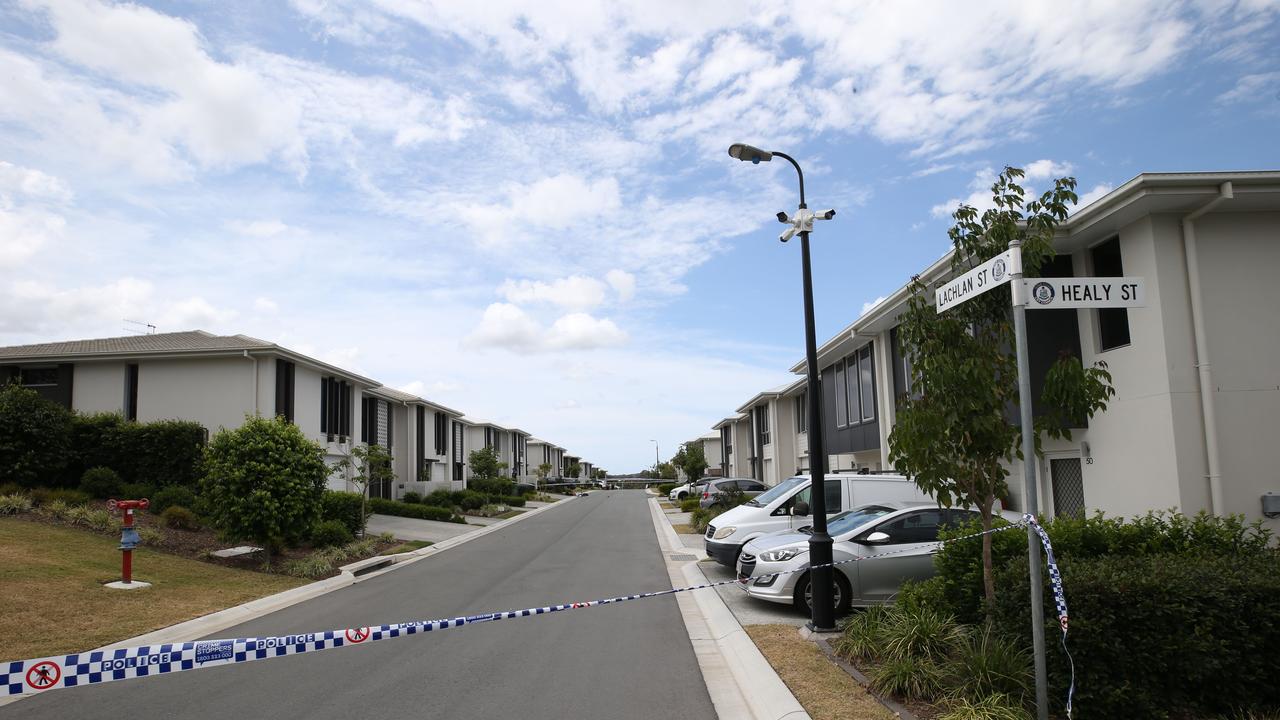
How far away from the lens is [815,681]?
271 inches

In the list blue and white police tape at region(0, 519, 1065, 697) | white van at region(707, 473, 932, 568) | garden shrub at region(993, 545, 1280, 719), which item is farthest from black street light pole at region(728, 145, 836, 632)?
white van at region(707, 473, 932, 568)

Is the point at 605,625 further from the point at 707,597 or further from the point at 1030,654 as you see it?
the point at 1030,654

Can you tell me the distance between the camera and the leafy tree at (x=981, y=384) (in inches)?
263

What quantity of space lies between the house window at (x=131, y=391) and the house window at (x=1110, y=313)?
86.5ft

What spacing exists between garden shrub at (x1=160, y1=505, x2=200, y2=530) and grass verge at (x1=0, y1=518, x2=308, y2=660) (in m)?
1.64

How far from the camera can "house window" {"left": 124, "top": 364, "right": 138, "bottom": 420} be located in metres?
24.8

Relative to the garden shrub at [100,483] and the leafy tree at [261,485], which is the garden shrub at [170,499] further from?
the leafy tree at [261,485]

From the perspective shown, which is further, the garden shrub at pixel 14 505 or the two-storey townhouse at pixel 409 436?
the two-storey townhouse at pixel 409 436

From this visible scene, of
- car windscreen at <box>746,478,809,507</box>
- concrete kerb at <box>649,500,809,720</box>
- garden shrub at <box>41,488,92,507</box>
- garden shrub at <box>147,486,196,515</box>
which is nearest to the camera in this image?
concrete kerb at <box>649,500,809,720</box>

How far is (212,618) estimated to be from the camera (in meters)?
10.8

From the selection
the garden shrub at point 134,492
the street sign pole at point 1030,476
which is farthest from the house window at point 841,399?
the street sign pole at point 1030,476

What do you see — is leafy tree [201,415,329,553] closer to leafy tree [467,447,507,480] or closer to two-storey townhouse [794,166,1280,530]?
two-storey townhouse [794,166,1280,530]

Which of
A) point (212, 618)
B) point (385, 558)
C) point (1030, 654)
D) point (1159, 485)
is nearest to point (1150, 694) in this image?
point (1030, 654)

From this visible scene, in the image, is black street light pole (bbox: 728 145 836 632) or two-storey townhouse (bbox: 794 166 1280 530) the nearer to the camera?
black street light pole (bbox: 728 145 836 632)
